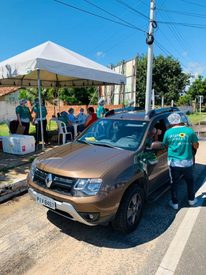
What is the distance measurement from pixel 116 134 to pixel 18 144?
14.1 ft

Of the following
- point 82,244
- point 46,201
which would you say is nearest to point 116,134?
point 46,201

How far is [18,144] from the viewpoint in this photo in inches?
302

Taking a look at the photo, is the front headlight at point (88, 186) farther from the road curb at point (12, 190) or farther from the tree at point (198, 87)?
the tree at point (198, 87)

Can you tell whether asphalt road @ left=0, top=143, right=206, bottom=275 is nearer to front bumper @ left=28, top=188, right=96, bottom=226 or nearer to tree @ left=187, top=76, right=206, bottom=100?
front bumper @ left=28, top=188, right=96, bottom=226

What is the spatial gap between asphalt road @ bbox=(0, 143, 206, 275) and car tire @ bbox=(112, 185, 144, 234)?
15cm

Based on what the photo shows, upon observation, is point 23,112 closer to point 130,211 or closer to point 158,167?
point 158,167

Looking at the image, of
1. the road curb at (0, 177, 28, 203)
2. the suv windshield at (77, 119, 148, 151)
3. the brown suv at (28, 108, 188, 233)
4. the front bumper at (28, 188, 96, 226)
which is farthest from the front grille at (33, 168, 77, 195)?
the road curb at (0, 177, 28, 203)

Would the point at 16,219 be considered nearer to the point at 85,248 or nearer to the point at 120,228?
the point at 85,248

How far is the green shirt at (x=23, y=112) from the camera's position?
9016 millimetres

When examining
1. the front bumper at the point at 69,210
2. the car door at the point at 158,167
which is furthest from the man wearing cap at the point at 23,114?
the front bumper at the point at 69,210

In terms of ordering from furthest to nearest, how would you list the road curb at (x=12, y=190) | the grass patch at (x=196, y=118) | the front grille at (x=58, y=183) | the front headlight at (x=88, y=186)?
1. the grass patch at (x=196, y=118)
2. the road curb at (x=12, y=190)
3. the front grille at (x=58, y=183)
4. the front headlight at (x=88, y=186)

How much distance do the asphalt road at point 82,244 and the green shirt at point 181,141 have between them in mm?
1011

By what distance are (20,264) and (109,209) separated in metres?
1.24

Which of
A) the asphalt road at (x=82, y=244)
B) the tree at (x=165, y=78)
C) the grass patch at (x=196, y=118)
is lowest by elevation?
the grass patch at (x=196, y=118)
